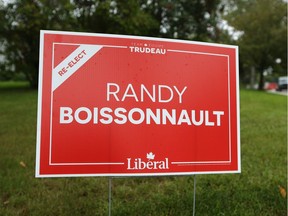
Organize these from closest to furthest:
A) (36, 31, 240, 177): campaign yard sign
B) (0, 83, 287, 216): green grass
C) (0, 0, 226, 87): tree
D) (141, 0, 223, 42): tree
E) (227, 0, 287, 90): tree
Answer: (36, 31, 240, 177): campaign yard sign, (0, 83, 287, 216): green grass, (0, 0, 226, 87): tree, (141, 0, 223, 42): tree, (227, 0, 287, 90): tree

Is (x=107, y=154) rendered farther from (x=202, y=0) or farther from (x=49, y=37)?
(x=202, y=0)

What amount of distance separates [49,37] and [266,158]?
3317mm

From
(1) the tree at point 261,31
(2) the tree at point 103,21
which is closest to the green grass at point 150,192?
(2) the tree at point 103,21

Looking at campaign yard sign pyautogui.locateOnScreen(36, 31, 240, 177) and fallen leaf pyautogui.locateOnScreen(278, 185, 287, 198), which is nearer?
campaign yard sign pyautogui.locateOnScreen(36, 31, 240, 177)

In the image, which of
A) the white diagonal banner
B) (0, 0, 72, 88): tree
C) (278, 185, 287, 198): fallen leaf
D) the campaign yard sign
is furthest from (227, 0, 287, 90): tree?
the white diagonal banner

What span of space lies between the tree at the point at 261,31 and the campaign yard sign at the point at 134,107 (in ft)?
72.0

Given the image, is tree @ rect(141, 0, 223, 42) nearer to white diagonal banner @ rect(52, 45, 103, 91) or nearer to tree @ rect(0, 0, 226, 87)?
tree @ rect(0, 0, 226, 87)

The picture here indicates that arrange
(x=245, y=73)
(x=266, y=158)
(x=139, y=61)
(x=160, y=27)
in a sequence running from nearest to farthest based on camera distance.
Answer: (x=139, y=61) → (x=266, y=158) → (x=160, y=27) → (x=245, y=73)

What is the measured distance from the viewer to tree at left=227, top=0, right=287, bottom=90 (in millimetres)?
24406

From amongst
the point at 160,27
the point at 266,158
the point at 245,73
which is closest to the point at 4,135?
the point at 266,158

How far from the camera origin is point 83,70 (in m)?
2.52

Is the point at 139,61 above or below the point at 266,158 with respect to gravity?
above

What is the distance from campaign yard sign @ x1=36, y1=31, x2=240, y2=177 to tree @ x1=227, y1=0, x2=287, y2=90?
21942mm

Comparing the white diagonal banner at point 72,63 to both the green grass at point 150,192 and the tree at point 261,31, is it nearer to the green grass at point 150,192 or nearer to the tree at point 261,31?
the green grass at point 150,192
